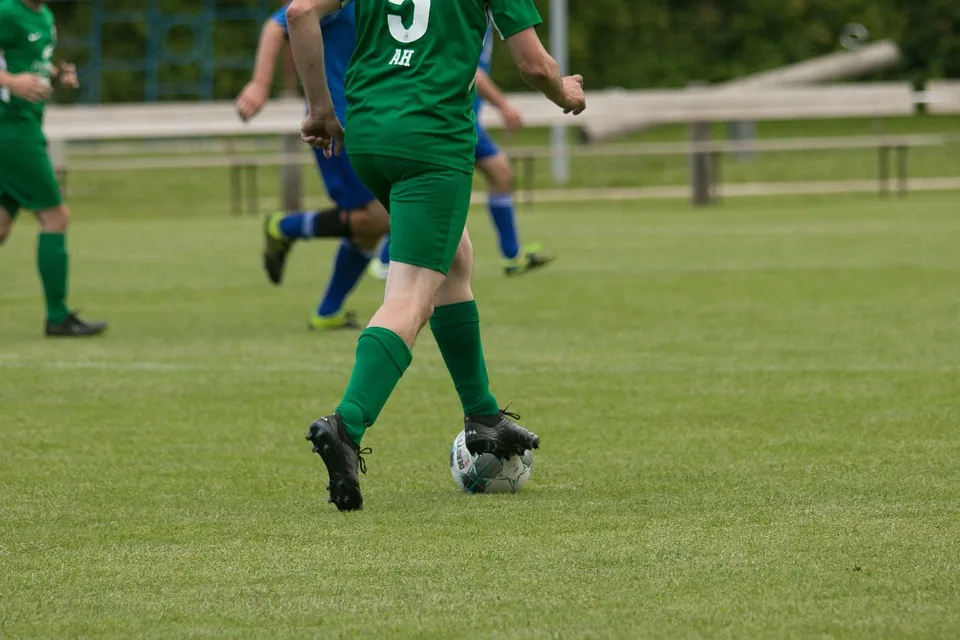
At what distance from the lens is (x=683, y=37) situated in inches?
1453

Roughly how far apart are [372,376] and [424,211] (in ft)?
1.66

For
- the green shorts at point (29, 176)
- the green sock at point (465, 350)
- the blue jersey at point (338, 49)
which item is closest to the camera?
the green sock at point (465, 350)

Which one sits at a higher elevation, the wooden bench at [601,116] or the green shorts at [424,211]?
the green shorts at [424,211]

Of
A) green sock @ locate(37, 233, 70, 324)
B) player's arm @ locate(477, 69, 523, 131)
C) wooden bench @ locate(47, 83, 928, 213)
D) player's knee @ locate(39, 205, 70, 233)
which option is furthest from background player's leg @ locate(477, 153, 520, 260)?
wooden bench @ locate(47, 83, 928, 213)

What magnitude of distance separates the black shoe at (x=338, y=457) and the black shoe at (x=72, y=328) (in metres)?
5.12

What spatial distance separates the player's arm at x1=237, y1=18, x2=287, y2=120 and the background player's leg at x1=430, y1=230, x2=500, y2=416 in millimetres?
3499

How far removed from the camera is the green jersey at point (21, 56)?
9398 mm

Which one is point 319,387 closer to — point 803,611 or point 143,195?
point 803,611

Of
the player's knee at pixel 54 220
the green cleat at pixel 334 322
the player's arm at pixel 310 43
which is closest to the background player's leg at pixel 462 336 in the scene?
the player's arm at pixel 310 43

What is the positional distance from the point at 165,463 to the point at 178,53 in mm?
29710

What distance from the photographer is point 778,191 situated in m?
23.2

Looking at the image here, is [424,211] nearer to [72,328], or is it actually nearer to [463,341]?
[463,341]

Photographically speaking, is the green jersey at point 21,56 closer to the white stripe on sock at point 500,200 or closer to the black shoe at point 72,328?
the black shoe at point 72,328

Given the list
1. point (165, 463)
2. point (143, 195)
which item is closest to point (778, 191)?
point (143, 195)
